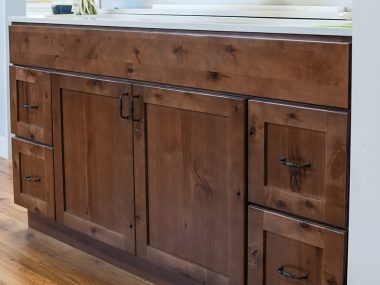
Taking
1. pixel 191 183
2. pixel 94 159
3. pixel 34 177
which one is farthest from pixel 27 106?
pixel 191 183

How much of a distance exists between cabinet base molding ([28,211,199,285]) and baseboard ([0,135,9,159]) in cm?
130

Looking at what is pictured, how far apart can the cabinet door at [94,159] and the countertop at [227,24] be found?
20 cm

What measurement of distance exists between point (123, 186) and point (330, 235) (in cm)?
84

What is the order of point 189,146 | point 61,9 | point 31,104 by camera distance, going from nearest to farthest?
1. point 189,146
2. point 31,104
3. point 61,9

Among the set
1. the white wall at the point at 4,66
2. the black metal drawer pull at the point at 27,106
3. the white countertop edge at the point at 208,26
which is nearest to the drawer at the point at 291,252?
the white countertop edge at the point at 208,26

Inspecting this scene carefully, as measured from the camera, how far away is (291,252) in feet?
6.02

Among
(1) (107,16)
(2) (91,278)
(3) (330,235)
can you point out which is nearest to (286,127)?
(3) (330,235)

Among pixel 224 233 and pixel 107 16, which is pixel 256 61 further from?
pixel 107 16

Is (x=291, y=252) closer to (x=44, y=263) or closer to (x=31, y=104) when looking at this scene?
(x=44, y=263)

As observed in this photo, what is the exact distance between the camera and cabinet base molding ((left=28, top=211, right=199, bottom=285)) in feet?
7.64

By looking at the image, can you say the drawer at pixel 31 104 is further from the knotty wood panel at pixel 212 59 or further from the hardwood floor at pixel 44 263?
the hardwood floor at pixel 44 263

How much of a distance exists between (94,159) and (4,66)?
1.88 metres

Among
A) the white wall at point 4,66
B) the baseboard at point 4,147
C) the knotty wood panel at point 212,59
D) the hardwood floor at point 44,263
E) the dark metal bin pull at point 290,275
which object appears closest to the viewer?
the knotty wood panel at point 212,59

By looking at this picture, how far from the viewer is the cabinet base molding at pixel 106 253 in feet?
7.64
